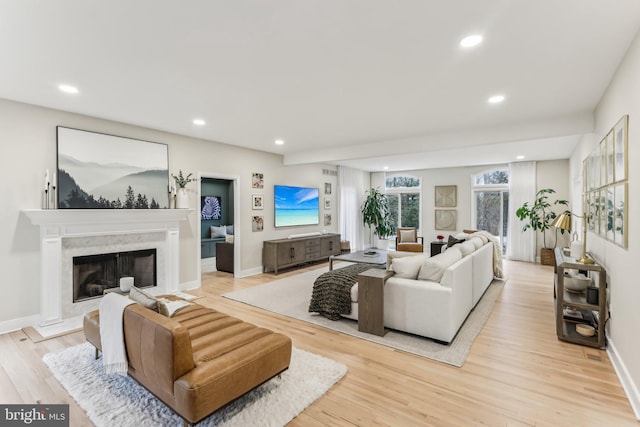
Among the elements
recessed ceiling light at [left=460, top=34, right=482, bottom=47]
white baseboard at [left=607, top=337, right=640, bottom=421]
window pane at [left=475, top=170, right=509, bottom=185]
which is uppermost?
recessed ceiling light at [left=460, top=34, right=482, bottom=47]

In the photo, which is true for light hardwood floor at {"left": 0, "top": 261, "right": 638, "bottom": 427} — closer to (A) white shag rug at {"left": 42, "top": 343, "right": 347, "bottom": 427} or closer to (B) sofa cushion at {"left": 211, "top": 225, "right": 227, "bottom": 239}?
(A) white shag rug at {"left": 42, "top": 343, "right": 347, "bottom": 427}

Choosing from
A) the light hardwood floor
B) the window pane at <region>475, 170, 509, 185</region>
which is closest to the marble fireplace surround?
the light hardwood floor

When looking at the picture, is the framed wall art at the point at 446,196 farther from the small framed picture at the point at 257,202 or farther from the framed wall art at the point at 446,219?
the small framed picture at the point at 257,202

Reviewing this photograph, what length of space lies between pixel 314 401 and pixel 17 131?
430 cm

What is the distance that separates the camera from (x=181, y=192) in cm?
484

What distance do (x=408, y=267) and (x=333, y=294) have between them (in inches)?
38.3

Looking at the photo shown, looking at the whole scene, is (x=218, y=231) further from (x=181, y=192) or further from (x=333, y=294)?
(x=333, y=294)

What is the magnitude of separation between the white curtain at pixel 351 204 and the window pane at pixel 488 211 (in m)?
3.34

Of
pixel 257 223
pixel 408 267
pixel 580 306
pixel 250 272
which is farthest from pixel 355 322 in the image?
pixel 257 223

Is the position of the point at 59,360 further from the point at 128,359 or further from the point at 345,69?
the point at 345,69

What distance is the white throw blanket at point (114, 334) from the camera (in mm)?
2131

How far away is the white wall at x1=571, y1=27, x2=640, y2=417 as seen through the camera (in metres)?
2.13

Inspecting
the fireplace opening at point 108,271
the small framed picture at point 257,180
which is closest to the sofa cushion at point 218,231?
the small framed picture at point 257,180

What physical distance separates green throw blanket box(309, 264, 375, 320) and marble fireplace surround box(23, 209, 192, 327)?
95.9 inches
